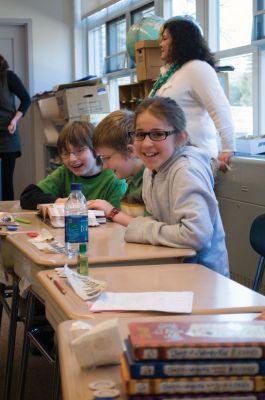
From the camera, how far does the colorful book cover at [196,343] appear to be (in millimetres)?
859

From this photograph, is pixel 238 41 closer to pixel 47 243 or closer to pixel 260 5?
pixel 260 5

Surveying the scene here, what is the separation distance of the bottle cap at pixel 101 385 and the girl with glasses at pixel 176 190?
41.3 inches

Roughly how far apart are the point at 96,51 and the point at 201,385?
685cm

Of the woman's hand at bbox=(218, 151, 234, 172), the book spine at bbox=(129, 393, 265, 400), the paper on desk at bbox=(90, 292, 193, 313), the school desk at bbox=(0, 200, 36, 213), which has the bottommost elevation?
the school desk at bbox=(0, 200, 36, 213)

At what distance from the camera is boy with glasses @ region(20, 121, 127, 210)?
114 inches

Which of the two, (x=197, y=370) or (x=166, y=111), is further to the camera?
(x=166, y=111)

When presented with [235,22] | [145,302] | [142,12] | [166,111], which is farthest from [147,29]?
[145,302]

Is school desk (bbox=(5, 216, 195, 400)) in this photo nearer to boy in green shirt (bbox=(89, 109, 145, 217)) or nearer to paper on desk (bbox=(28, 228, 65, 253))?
paper on desk (bbox=(28, 228, 65, 253))

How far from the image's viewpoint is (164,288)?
5.26ft

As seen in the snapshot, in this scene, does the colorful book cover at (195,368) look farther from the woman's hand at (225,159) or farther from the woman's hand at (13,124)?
the woman's hand at (13,124)

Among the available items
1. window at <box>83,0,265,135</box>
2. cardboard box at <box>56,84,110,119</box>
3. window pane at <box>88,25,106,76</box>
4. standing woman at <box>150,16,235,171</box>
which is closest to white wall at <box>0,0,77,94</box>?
window pane at <box>88,25,106,76</box>

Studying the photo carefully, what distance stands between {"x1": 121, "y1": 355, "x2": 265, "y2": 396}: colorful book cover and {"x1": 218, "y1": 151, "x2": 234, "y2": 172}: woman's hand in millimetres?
2686

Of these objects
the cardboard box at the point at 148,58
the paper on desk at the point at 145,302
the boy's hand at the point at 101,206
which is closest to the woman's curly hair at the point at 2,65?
the cardboard box at the point at 148,58

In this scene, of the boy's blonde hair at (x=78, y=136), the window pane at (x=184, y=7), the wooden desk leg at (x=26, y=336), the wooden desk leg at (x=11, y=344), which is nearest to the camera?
the wooden desk leg at (x=26, y=336)
